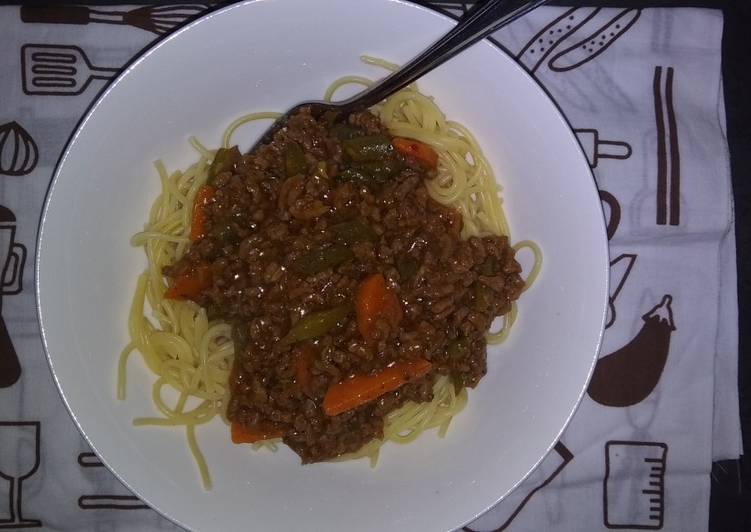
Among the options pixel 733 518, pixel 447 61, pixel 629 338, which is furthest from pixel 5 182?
pixel 733 518

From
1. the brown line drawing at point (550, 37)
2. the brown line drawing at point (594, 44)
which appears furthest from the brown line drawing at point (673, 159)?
the brown line drawing at point (550, 37)

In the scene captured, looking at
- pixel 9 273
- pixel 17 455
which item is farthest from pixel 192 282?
pixel 17 455

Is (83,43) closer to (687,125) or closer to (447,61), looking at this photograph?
(447,61)

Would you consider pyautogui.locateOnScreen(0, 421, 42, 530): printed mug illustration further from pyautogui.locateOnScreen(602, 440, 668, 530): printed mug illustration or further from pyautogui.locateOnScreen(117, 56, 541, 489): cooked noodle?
pyautogui.locateOnScreen(602, 440, 668, 530): printed mug illustration

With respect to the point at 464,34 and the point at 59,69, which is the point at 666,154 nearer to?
the point at 464,34

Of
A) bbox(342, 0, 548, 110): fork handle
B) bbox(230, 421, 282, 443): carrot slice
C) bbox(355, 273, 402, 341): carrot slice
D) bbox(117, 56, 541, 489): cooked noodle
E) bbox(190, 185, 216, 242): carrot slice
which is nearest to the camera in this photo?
bbox(342, 0, 548, 110): fork handle

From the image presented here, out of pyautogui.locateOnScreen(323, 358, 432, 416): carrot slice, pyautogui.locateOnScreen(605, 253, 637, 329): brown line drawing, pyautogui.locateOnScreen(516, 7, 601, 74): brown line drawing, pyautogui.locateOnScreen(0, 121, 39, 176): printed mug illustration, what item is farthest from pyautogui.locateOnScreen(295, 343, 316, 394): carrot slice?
pyautogui.locateOnScreen(516, 7, 601, 74): brown line drawing

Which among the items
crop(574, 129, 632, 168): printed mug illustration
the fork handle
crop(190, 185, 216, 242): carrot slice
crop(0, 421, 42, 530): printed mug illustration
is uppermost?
the fork handle
